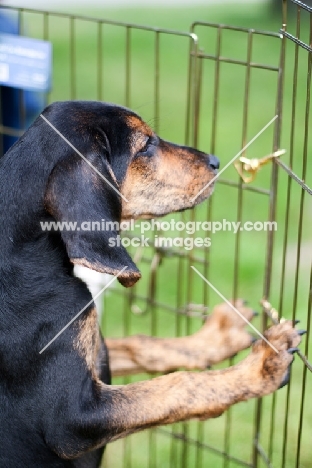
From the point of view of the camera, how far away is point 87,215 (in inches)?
99.7

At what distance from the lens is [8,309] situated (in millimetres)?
2656

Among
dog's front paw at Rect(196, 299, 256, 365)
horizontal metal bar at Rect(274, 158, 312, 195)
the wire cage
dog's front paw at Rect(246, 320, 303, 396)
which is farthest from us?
dog's front paw at Rect(196, 299, 256, 365)

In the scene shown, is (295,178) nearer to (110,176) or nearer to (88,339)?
(110,176)

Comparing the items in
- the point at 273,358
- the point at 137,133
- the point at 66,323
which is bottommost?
the point at 273,358

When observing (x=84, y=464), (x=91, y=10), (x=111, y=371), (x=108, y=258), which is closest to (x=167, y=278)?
(x=111, y=371)

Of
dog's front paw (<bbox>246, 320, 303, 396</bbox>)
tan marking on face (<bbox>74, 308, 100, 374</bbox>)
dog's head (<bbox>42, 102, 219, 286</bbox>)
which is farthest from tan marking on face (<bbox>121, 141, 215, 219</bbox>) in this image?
dog's front paw (<bbox>246, 320, 303, 396</bbox>)

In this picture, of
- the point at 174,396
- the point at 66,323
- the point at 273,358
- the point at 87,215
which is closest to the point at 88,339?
the point at 66,323

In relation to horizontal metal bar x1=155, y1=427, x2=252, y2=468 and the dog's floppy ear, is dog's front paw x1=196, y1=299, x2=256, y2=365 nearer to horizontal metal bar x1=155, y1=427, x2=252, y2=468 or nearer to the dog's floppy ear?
horizontal metal bar x1=155, y1=427, x2=252, y2=468

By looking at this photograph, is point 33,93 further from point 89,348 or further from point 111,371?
point 89,348

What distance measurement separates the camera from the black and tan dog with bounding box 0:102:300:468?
2.60 meters

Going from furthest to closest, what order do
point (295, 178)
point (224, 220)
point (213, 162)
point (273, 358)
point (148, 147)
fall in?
point (224, 220) → point (213, 162) → point (148, 147) → point (273, 358) → point (295, 178)

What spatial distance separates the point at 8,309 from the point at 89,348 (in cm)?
29

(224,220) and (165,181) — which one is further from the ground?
(165,181)

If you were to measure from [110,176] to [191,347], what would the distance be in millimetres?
872
